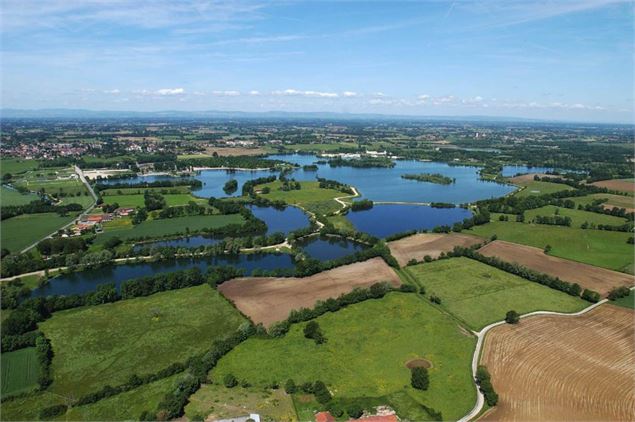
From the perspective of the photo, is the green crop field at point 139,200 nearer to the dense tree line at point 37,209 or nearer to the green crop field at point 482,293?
the dense tree line at point 37,209

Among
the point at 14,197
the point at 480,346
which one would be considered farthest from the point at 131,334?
the point at 14,197

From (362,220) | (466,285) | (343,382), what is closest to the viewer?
(343,382)

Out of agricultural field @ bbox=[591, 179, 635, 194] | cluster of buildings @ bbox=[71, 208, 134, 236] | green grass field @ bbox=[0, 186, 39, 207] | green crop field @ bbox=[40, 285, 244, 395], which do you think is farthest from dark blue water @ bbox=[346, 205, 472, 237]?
green grass field @ bbox=[0, 186, 39, 207]

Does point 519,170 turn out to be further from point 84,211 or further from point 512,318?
point 84,211

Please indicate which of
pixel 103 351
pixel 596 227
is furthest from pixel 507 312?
pixel 596 227

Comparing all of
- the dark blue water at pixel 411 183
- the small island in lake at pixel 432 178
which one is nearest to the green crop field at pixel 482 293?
the dark blue water at pixel 411 183

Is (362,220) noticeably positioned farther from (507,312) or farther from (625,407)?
(625,407)

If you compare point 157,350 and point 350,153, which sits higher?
point 350,153

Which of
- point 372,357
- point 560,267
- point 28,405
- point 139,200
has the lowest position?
point 28,405
